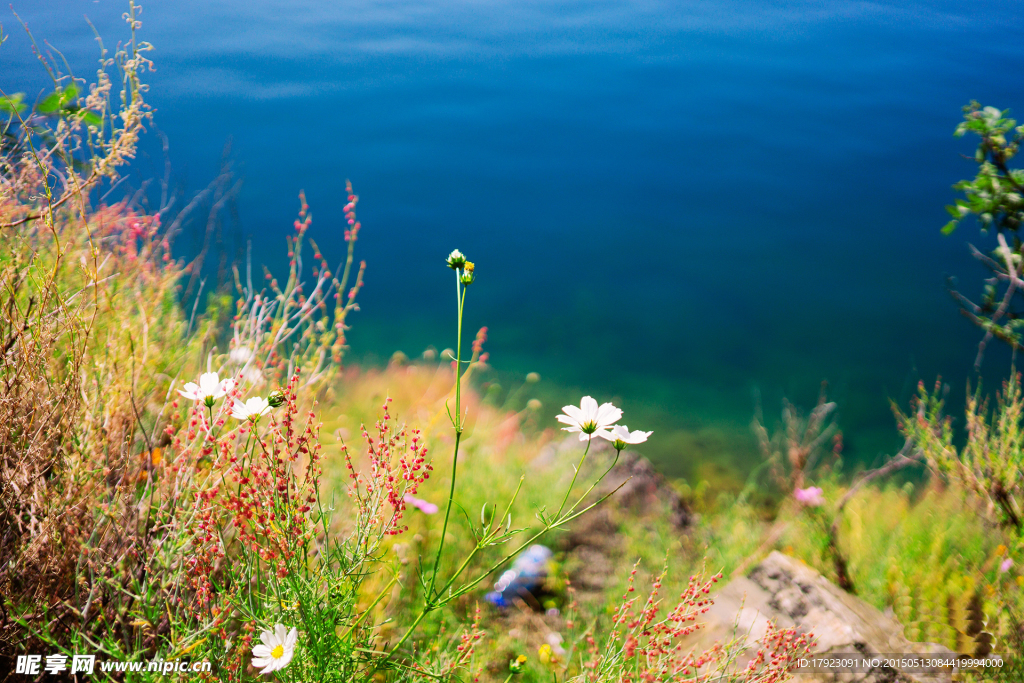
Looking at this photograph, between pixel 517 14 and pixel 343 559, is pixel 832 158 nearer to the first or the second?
pixel 517 14

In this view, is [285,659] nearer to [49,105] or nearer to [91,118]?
[91,118]

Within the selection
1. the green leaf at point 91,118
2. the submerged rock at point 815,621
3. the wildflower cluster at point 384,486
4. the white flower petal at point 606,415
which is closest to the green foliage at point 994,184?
the submerged rock at point 815,621

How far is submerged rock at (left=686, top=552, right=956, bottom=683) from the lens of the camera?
A: 1.67m

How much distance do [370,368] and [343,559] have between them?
3.42m

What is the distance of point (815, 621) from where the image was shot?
1.85 m

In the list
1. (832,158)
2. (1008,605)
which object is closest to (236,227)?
(1008,605)

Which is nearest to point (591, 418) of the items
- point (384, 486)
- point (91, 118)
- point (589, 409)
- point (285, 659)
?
point (589, 409)

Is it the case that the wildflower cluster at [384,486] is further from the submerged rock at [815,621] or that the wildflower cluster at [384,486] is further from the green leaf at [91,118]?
the green leaf at [91,118]

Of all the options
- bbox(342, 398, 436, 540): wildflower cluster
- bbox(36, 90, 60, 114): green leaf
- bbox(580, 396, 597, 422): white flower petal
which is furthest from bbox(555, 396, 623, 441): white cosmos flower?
bbox(36, 90, 60, 114): green leaf

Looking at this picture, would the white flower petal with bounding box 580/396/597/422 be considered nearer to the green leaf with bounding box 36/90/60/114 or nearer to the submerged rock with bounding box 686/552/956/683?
the submerged rock with bounding box 686/552/956/683

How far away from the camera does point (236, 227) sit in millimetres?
4598

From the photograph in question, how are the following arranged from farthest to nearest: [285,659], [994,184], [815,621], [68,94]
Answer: [994,184]
[815,621]
[68,94]
[285,659]

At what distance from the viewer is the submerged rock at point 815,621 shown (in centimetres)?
167

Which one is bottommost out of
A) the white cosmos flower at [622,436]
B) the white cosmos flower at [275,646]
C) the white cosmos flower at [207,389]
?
the white cosmos flower at [275,646]
